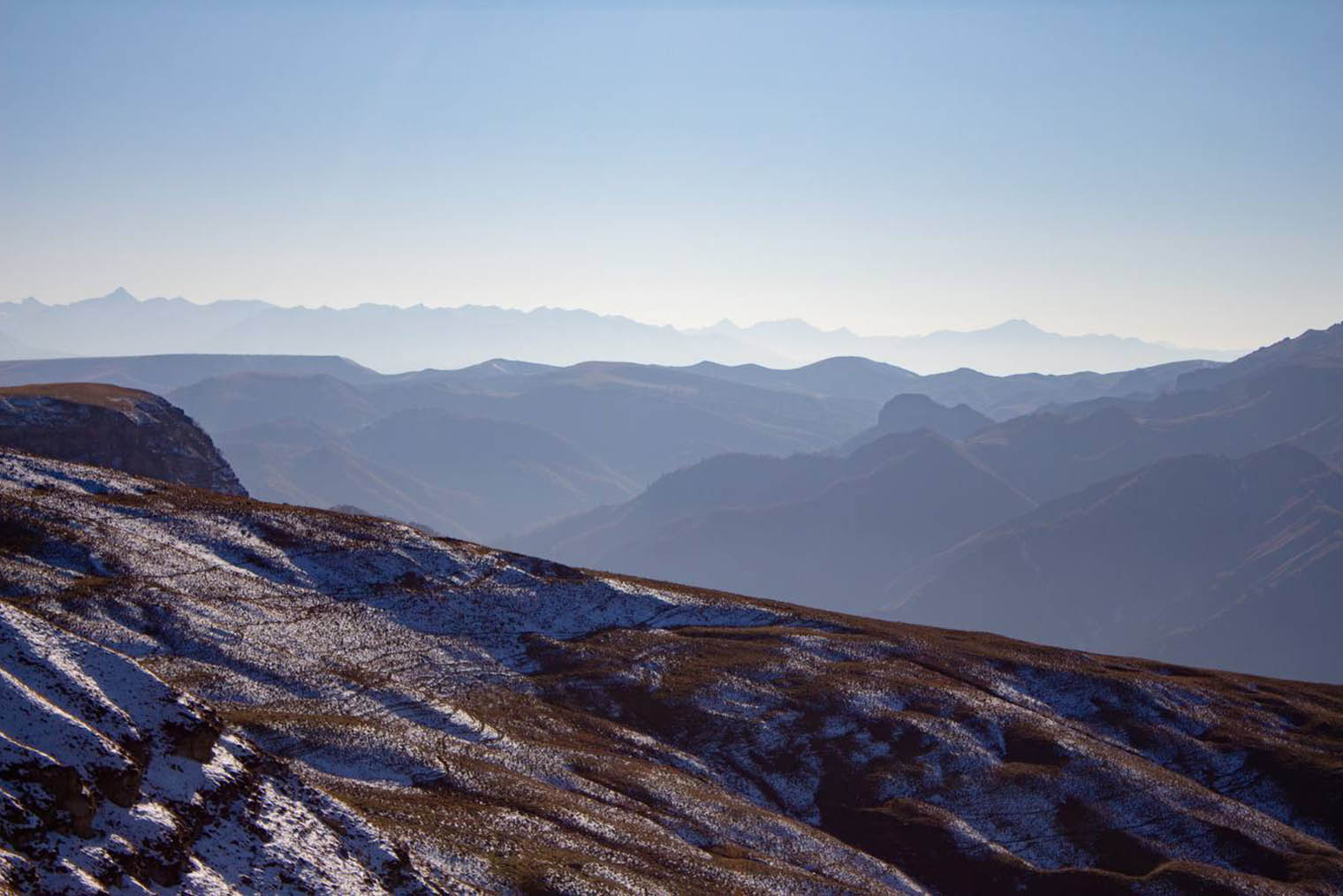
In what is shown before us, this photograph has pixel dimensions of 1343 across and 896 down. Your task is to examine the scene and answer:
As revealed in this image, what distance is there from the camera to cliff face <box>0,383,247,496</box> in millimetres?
146500

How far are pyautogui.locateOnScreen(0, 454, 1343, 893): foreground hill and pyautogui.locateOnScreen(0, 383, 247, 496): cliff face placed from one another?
143ft

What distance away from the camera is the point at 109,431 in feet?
517

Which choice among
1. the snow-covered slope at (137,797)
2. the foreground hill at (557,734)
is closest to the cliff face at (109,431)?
the foreground hill at (557,734)

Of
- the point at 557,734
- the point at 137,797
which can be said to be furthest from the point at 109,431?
the point at 137,797

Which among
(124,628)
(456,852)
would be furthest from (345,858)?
(124,628)

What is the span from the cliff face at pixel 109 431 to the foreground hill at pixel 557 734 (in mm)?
43734

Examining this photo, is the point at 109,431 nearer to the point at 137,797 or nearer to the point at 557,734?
the point at 557,734

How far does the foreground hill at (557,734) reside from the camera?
112 feet

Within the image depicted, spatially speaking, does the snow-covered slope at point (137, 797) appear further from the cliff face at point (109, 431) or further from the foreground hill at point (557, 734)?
the cliff face at point (109, 431)

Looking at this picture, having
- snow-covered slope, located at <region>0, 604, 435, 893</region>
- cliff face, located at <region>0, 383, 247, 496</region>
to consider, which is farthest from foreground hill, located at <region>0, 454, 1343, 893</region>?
cliff face, located at <region>0, 383, 247, 496</region>

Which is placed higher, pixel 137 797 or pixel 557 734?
pixel 137 797

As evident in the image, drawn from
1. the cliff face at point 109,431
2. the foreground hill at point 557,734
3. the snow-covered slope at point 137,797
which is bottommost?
the foreground hill at point 557,734

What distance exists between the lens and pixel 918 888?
7144 cm

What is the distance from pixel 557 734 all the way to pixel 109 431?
112m
